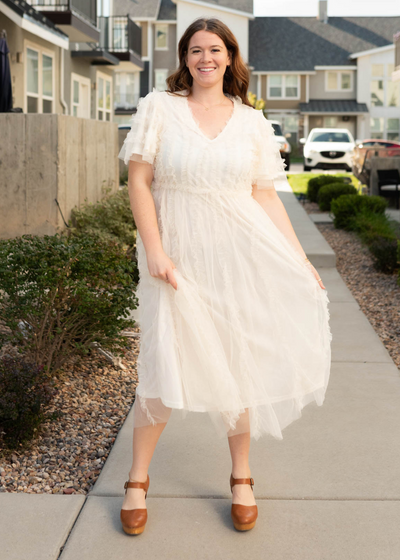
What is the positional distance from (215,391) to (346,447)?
3.79 feet

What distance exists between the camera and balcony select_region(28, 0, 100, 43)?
16266 millimetres

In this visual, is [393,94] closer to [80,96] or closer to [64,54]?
[80,96]

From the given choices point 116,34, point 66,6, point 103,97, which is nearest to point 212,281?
point 66,6

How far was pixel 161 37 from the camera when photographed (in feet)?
146

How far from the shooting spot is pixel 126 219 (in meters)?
7.91

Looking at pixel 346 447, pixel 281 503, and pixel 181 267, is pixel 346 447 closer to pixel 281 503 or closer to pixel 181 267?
pixel 281 503

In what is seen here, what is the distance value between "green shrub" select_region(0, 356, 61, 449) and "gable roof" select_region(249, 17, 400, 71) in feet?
145

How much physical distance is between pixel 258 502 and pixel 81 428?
1.22 metres

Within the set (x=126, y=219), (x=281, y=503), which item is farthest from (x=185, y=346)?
(x=126, y=219)

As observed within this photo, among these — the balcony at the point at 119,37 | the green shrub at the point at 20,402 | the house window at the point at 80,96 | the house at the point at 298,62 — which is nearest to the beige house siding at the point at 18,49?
the house window at the point at 80,96

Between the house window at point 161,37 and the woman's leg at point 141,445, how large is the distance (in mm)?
44164

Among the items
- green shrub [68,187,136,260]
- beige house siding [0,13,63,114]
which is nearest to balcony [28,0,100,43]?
beige house siding [0,13,63,114]

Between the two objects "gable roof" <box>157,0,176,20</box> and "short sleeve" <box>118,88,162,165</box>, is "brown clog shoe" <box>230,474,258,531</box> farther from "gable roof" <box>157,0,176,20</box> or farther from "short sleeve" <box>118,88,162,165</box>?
"gable roof" <box>157,0,176,20</box>

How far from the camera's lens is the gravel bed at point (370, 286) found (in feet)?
19.0
